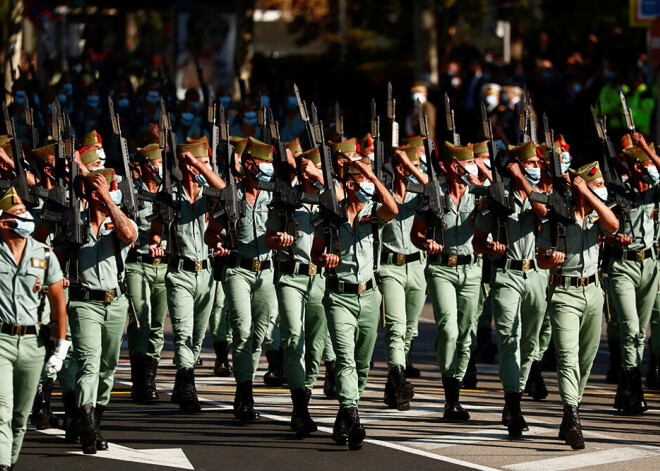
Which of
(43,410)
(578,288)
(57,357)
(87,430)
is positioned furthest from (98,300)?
(578,288)

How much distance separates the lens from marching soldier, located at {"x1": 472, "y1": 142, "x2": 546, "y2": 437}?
11836 millimetres

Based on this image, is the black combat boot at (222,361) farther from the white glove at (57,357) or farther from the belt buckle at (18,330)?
the belt buckle at (18,330)

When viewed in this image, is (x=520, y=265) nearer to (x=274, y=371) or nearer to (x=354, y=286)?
(x=354, y=286)

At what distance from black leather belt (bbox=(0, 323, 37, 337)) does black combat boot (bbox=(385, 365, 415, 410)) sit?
392 centimetres

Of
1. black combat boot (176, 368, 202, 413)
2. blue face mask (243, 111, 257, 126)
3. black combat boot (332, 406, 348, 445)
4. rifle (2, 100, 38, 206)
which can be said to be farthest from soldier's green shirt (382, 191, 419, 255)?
blue face mask (243, 111, 257, 126)

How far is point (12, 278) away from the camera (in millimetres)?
9375

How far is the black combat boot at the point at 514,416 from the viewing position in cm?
1157

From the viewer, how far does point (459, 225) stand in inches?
521

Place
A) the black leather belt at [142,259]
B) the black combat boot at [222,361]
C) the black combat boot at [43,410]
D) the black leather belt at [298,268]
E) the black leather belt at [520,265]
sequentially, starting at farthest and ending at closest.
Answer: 1. the black combat boot at [222,361]
2. the black leather belt at [142,259]
3. the black leather belt at [520,265]
4. the black leather belt at [298,268]
5. the black combat boot at [43,410]

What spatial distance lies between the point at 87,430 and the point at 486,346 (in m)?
6.15

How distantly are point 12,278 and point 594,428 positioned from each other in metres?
5.04

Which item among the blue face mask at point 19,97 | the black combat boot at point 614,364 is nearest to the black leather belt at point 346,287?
the black combat boot at point 614,364

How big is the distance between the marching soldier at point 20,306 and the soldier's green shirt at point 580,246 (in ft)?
13.3

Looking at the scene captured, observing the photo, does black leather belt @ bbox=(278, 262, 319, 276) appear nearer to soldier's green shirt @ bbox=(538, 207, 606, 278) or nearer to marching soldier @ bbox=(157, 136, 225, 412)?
marching soldier @ bbox=(157, 136, 225, 412)
